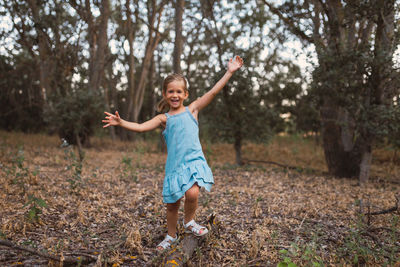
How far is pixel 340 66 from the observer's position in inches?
238

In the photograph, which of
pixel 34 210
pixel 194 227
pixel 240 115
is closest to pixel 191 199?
pixel 194 227

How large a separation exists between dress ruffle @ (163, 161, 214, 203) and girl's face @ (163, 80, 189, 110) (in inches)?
23.5

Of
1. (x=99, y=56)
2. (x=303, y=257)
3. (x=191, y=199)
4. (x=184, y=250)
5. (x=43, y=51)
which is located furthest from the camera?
(x=43, y=51)

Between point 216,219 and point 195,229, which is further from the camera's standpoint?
point 216,219

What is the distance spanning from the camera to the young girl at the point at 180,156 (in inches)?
111

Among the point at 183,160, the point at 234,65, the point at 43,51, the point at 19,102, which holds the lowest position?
the point at 183,160

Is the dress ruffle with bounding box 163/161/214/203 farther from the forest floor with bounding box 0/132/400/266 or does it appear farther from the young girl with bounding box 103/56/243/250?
the forest floor with bounding box 0/132/400/266

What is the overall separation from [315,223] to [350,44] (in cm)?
391

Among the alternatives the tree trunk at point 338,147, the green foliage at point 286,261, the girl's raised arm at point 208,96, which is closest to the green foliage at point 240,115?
the tree trunk at point 338,147

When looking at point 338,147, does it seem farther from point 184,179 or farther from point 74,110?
point 74,110

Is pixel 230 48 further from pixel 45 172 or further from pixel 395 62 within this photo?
pixel 45 172

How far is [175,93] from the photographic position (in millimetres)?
3006

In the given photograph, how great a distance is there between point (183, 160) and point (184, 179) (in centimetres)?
19

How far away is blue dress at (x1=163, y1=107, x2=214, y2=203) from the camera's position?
9.20 ft
